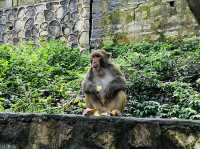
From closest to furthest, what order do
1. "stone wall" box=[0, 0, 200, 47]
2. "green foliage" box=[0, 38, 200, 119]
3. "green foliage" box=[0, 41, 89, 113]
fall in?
"green foliage" box=[0, 38, 200, 119] → "green foliage" box=[0, 41, 89, 113] → "stone wall" box=[0, 0, 200, 47]

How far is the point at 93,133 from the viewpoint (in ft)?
13.0

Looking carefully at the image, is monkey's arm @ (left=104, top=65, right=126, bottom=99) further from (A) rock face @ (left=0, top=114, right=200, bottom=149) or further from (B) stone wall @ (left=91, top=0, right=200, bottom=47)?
(B) stone wall @ (left=91, top=0, right=200, bottom=47)

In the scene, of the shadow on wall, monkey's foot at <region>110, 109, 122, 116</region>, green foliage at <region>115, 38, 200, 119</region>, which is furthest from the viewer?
green foliage at <region>115, 38, 200, 119</region>

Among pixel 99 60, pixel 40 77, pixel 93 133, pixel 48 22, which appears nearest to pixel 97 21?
pixel 48 22

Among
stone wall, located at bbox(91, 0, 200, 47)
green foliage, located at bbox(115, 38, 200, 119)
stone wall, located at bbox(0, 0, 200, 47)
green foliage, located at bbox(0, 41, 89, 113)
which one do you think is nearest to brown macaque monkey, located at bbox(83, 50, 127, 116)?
green foliage, located at bbox(115, 38, 200, 119)

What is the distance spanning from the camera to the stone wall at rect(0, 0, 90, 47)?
15.4 m

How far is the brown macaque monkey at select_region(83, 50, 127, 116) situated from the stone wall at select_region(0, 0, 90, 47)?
9.77m

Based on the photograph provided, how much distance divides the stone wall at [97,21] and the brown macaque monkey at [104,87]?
7780 millimetres

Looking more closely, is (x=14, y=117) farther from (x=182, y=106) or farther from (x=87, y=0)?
(x=87, y=0)

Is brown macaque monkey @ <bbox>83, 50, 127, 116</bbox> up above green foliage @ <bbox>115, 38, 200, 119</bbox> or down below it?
above

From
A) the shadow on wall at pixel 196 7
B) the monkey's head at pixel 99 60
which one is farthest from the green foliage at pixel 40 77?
the shadow on wall at pixel 196 7

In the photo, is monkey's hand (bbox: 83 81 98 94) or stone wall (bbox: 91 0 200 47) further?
stone wall (bbox: 91 0 200 47)

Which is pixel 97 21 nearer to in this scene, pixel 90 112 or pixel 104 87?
pixel 104 87

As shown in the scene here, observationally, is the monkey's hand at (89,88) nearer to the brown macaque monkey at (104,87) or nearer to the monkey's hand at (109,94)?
the brown macaque monkey at (104,87)
